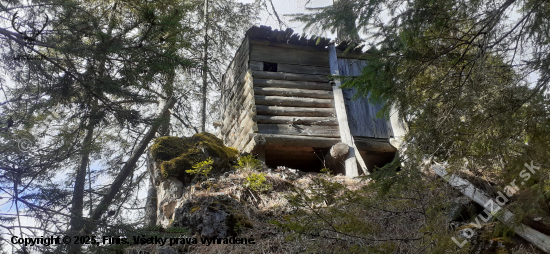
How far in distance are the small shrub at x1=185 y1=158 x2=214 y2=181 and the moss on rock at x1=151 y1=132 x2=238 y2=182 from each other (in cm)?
20

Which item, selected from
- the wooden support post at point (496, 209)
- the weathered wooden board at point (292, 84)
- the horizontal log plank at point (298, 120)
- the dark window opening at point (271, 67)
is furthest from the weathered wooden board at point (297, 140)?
the wooden support post at point (496, 209)

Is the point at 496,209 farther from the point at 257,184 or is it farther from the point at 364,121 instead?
the point at 364,121

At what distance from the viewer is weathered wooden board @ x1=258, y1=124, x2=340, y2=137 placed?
8395 millimetres

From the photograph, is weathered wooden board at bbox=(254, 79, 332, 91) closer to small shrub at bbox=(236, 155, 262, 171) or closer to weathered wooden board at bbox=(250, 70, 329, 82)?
weathered wooden board at bbox=(250, 70, 329, 82)

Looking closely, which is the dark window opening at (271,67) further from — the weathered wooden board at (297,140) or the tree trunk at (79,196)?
the tree trunk at (79,196)

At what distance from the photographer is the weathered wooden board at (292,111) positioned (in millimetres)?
8664

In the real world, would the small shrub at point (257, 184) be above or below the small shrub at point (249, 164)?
below

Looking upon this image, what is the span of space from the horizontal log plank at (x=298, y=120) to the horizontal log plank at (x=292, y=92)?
67 centimetres

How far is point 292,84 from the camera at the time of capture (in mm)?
9328

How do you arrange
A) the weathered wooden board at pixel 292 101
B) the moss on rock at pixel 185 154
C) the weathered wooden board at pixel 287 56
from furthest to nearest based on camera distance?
the weathered wooden board at pixel 287 56 → the weathered wooden board at pixel 292 101 → the moss on rock at pixel 185 154

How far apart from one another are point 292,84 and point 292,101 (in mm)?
554

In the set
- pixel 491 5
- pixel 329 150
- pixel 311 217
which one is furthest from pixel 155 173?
pixel 491 5

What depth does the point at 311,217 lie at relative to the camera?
361cm

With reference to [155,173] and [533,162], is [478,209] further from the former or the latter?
[155,173]
